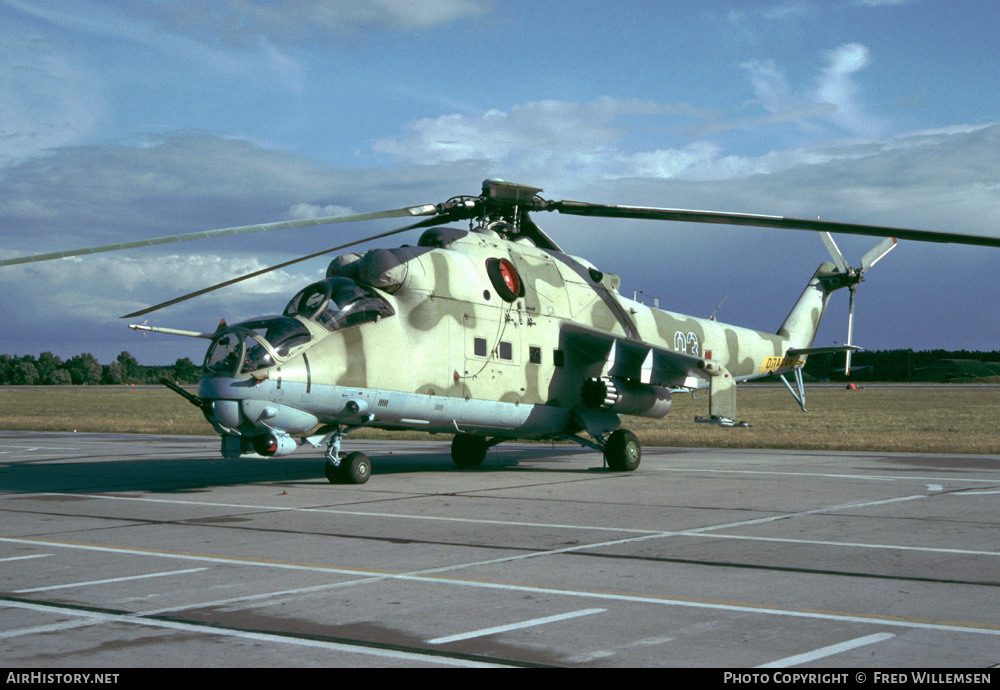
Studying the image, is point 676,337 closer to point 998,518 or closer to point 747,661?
point 998,518

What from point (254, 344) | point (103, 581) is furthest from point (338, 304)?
point (103, 581)

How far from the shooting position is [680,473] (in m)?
19.9

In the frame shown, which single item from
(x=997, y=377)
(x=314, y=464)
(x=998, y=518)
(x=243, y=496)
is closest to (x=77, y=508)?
(x=243, y=496)

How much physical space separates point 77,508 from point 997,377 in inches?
6666

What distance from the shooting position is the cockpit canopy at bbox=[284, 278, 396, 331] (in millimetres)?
15987

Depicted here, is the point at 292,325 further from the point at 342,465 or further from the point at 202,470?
the point at 202,470

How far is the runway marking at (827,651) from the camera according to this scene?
19.1 ft

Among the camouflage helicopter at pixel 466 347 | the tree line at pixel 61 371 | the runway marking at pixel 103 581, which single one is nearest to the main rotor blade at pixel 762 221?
the camouflage helicopter at pixel 466 347

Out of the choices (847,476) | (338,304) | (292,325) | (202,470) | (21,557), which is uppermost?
(338,304)

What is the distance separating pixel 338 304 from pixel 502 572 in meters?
8.23

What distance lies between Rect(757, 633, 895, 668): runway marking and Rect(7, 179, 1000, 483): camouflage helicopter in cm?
971

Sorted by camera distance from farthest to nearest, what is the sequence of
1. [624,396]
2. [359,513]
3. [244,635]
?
[624,396] → [359,513] → [244,635]

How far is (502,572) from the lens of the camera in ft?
29.4
